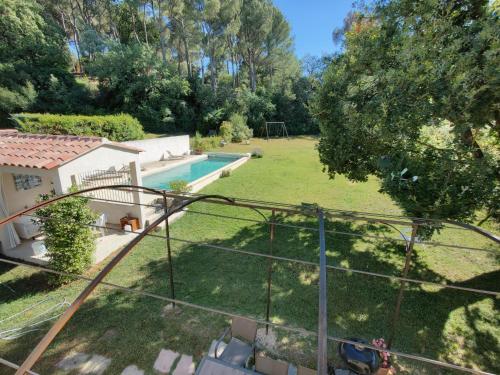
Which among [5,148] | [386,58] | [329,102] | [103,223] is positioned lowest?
[103,223]

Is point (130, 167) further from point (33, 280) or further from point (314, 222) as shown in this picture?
point (314, 222)

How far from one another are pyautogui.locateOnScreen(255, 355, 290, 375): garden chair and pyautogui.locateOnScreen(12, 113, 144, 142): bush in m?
18.6

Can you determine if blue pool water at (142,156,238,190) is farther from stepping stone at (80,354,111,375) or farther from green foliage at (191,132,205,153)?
stepping stone at (80,354,111,375)

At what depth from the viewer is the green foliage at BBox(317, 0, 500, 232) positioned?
3988 millimetres

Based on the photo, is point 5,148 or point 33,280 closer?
point 33,280

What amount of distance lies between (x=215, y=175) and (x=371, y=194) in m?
8.73

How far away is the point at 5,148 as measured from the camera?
27.4 feet

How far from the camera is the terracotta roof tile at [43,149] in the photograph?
24.5 ft

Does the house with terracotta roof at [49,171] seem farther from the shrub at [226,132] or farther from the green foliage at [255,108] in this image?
the green foliage at [255,108]

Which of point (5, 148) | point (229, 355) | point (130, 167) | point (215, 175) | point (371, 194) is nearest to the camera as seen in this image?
point (229, 355)

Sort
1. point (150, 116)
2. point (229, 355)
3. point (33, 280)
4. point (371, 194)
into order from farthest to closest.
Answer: point (150, 116)
point (371, 194)
point (33, 280)
point (229, 355)

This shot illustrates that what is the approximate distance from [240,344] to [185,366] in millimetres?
1056

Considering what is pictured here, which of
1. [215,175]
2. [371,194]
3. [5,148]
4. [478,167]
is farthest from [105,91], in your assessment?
[478,167]

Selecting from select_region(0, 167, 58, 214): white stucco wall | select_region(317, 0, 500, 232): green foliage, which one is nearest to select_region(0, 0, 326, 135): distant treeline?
select_region(317, 0, 500, 232): green foliage
